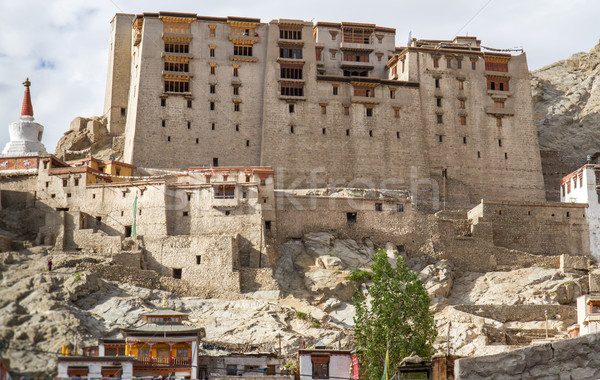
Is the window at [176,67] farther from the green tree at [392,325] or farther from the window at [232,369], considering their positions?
the window at [232,369]

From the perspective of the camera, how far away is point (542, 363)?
16.8 metres

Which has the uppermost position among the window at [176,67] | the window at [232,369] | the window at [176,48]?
the window at [176,48]

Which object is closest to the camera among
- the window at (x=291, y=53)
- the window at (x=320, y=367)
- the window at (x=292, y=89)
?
the window at (x=320, y=367)

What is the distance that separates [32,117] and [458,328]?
41.6 m

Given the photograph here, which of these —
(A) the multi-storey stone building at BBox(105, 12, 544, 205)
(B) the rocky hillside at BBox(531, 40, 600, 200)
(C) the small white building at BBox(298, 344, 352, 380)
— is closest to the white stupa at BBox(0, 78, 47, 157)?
(A) the multi-storey stone building at BBox(105, 12, 544, 205)

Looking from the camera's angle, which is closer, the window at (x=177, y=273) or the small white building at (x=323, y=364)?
the small white building at (x=323, y=364)

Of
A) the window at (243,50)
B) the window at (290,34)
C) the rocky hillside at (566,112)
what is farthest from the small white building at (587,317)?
the window at (243,50)

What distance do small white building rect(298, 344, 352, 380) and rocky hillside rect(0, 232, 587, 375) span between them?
593cm

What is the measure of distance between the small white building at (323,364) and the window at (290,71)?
132ft

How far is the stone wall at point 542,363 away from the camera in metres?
16.5

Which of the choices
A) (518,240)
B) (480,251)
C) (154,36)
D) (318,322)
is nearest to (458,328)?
(318,322)

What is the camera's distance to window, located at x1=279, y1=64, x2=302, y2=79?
3177 inches

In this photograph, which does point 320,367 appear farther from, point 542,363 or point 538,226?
point 538,226

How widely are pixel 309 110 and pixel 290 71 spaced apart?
407 cm
